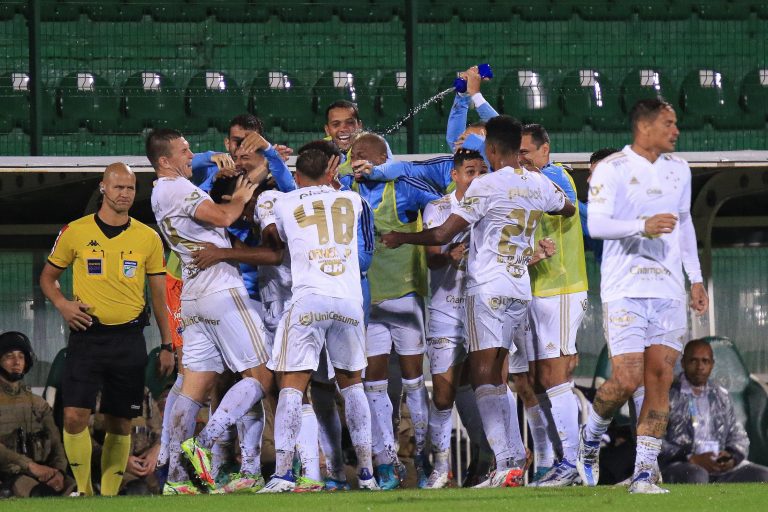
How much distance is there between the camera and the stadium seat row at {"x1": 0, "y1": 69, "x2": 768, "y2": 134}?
11312mm

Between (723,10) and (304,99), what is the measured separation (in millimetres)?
4824

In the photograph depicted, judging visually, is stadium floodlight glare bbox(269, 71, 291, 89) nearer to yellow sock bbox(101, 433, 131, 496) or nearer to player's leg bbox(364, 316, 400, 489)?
player's leg bbox(364, 316, 400, 489)

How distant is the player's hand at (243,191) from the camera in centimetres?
695

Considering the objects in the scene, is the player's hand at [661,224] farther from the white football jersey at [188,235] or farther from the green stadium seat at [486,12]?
the green stadium seat at [486,12]

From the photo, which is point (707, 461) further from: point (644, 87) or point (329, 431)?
point (644, 87)

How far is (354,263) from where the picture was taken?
6.72 metres

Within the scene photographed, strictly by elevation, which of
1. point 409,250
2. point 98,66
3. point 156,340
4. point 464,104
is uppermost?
point 98,66

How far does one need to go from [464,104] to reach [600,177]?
2.22 metres

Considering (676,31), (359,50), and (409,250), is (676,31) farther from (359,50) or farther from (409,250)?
(409,250)

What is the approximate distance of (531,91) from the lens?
39.3 ft

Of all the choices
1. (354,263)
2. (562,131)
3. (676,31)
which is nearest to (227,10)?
(562,131)

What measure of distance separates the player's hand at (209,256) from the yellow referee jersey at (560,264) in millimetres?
1839

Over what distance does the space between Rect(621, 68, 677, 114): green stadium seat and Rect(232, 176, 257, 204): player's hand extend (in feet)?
19.2

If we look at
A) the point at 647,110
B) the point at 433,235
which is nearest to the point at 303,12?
the point at 433,235
